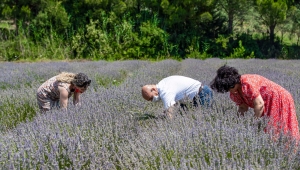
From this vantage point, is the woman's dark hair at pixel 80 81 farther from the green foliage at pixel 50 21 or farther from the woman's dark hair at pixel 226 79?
the green foliage at pixel 50 21

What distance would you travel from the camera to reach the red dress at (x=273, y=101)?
2516 millimetres

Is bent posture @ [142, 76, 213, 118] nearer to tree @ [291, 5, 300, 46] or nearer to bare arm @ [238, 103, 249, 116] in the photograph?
bare arm @ [238, 103, 249, 116]

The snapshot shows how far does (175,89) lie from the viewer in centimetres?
311

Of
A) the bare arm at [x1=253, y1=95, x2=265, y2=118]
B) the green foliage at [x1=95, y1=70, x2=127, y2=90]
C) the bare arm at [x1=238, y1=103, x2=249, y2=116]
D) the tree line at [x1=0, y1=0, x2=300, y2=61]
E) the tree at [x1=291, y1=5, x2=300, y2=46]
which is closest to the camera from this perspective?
the bare arm at [x1=253, y1=95, x2=265, y2=118]

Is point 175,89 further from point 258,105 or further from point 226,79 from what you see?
point 258,105

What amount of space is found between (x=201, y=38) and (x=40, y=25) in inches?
312

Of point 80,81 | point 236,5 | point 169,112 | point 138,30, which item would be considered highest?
point 236,5

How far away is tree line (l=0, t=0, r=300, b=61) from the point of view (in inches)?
591

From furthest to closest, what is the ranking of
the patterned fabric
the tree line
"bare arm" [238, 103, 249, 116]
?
the tree line → the patterned fabric → "bare arm" [238, 103, 249, 116]

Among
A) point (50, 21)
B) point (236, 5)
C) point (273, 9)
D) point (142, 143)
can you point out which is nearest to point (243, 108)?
point (142, 143)

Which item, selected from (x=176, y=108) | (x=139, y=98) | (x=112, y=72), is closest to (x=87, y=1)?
(x=112, y=72)

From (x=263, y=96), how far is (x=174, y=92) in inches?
31.9

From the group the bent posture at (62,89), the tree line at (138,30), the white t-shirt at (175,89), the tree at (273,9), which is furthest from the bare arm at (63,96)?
the tree at (273,9)

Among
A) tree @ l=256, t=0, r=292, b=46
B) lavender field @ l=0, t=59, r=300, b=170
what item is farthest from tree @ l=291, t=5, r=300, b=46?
lavender field @ l=0, t=59, r=300, b=170
